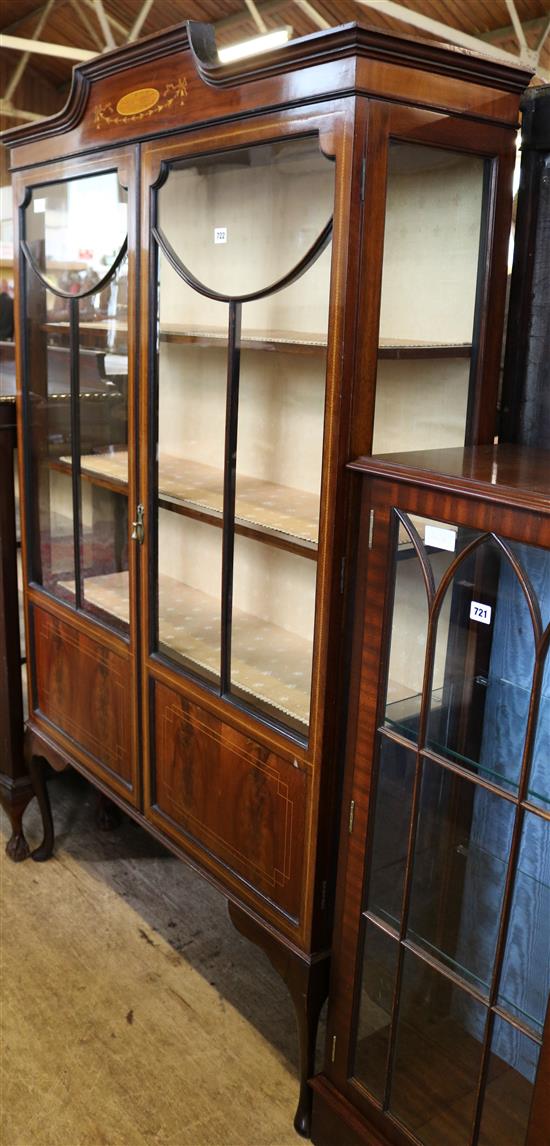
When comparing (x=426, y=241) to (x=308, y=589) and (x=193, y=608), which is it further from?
(x=193, y=608)

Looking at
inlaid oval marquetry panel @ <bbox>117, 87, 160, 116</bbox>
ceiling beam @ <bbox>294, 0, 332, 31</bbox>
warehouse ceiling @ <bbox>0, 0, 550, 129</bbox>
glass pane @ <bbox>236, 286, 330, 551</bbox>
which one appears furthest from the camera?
ceiling beam @ <bbox>294, 0, 332, 31</bbox>

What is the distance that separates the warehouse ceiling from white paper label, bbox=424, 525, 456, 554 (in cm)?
352

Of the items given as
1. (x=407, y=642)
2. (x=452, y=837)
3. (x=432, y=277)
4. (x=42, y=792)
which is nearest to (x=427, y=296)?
(x=432, y=277)

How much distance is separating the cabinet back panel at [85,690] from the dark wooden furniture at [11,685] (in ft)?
0.32

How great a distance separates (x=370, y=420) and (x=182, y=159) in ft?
1.94

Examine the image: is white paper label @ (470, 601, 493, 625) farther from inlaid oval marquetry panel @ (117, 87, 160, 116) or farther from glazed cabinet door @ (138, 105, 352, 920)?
inlaid oval marquetry panel @ (117, 87, 160, 116)

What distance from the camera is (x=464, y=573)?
3.98ft

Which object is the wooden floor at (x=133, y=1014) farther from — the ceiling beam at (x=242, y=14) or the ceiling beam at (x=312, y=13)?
the ceiling beam at (x=242, y=14)

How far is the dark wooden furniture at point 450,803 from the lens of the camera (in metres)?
1.16

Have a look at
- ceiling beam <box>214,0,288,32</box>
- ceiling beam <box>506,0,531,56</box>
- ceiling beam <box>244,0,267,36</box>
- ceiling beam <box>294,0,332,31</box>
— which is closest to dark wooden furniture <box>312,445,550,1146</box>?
ceiling beam <box>506,0,531,56</box>

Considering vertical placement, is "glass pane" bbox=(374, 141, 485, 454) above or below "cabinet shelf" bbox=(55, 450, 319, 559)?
above

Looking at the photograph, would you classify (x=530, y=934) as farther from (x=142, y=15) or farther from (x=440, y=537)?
(x=142, y=15)

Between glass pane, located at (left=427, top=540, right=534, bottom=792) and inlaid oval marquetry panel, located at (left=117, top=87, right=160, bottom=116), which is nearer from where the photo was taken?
glass pane, located at (left=427, top=540, right=534, bottom=792)

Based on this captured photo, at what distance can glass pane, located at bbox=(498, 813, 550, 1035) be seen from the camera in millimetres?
1174
